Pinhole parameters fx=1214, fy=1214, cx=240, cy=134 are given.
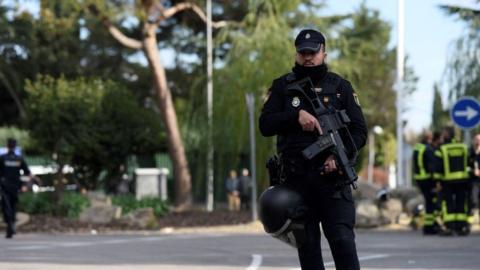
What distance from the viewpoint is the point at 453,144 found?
795 inches

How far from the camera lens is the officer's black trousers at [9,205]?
66.1 feet

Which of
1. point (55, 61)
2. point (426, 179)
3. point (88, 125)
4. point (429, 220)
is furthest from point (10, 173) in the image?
point (55, 61)

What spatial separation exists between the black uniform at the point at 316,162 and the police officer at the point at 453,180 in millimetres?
12826

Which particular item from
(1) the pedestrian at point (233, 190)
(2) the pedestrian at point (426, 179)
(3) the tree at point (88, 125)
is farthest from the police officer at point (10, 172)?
(1) the pedestrian at point (233, 190)

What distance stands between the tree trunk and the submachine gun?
92.5ft

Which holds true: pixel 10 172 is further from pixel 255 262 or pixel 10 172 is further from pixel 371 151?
pixel 371 151

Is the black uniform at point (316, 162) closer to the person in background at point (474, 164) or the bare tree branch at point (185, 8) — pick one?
the person in background at point (474, 164)

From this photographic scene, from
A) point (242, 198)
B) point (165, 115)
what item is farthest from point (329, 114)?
point (242, 198)

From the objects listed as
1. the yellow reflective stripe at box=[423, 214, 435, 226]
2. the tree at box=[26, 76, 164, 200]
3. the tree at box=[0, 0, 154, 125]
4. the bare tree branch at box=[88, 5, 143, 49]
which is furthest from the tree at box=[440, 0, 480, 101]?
the tree at box=[0, 0, 154, 125]

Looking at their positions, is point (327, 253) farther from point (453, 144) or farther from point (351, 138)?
point (351, 138)

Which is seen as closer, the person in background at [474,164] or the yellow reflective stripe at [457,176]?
the yellow reflective stripe at [457,176]

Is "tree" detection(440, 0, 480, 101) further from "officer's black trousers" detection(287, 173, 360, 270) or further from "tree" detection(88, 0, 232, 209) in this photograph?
"officer's black trousers" detection(287, 173, 360, 270)

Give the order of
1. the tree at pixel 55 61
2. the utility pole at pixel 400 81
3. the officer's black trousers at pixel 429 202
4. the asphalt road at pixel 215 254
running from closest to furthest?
the asphalt road at pixel 215 254, the officer's black trousers at pixel 429 202, the utility pole at pixel 400 81, the tree at pixel 55 61

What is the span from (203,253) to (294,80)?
810 cm
